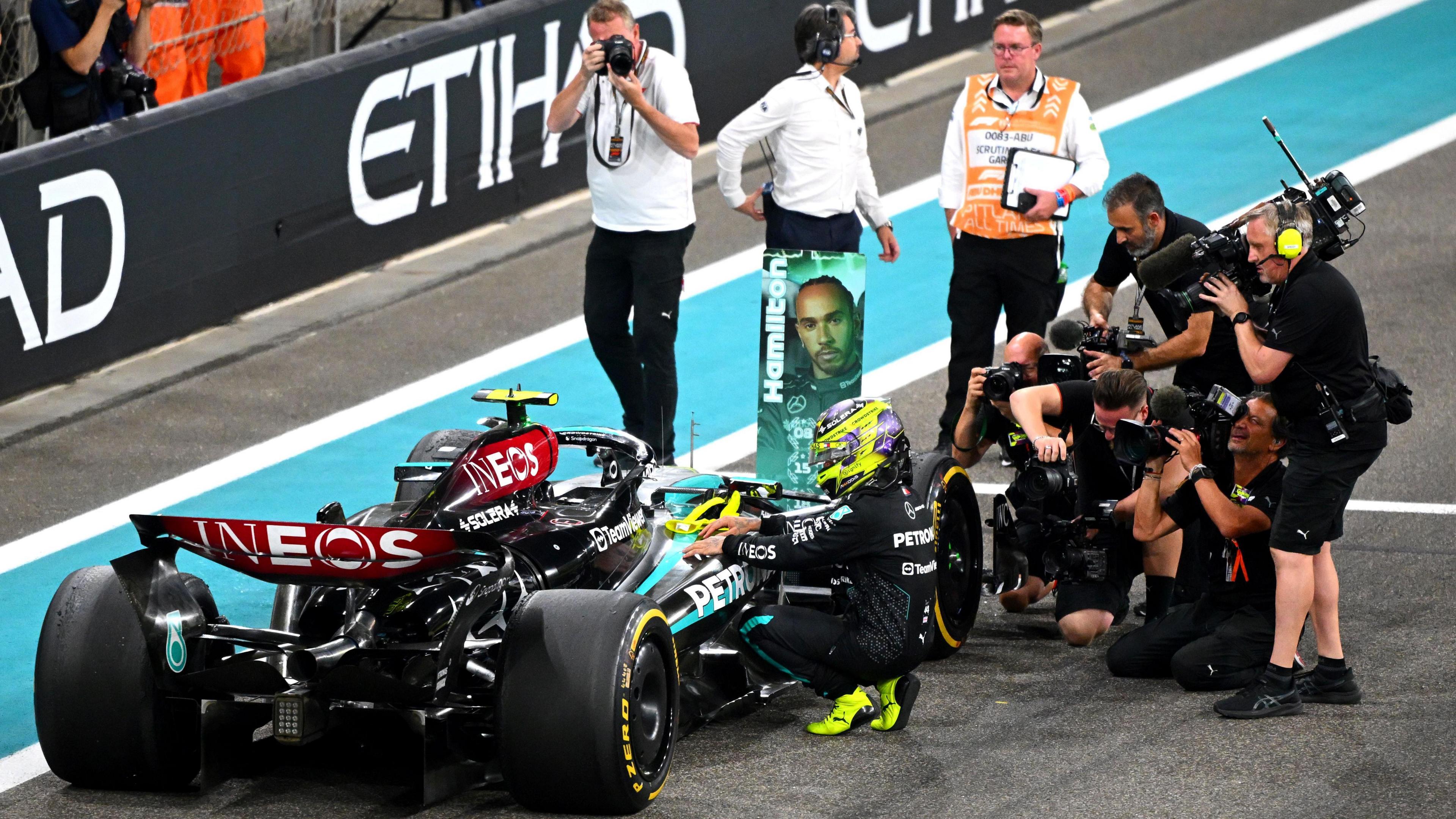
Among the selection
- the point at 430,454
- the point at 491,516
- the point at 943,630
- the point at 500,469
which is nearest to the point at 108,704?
the point at 491,516

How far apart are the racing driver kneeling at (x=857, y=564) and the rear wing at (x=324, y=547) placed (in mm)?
1413

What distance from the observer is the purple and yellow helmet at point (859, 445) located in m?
7.56

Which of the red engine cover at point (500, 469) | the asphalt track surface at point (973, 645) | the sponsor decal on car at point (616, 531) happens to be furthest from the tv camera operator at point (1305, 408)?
the red engine cover at point (500, 469)

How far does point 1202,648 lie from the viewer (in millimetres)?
8031

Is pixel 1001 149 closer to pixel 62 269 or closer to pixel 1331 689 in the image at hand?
A: pixel 1331 689

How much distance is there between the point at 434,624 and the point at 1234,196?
9821 mm

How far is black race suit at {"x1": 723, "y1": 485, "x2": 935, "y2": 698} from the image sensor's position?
7.56 metres

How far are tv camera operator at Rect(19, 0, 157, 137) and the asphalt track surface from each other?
174 cm

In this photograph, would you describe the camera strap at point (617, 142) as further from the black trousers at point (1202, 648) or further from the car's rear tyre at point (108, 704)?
the car's rear tyre at point (108, 704)

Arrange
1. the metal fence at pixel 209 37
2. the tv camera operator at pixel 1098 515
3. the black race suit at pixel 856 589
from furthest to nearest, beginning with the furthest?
the metal fence at pixel 209 37 → the tv camera operator at pixel 1098 515 → the black race suit at pixel 856 589

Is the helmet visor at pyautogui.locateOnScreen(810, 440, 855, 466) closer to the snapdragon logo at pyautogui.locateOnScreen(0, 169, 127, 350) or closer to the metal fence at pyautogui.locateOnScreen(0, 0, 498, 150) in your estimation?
the snapdragon logo at pyautogui.locateOnScreen(0, 169, 127, 350)

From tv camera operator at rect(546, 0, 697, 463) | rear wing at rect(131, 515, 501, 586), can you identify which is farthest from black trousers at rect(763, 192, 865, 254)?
rear wing at rect(131, 515, 501, 586)

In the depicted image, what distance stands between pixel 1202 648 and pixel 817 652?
5.30ft

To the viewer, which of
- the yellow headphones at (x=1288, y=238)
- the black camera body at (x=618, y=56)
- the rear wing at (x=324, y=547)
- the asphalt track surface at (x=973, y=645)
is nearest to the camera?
the rear wing at (x=324, y=547)
